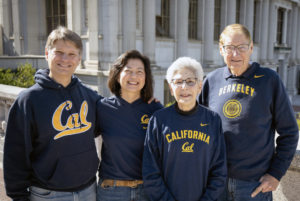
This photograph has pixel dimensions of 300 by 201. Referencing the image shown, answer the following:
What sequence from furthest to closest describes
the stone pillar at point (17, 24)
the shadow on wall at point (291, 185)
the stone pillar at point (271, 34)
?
the stone pillar at point (271, 34)
the stone pillar at point (17, 24)
the shadow on wall at point (291, 185)

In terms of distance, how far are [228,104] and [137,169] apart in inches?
42.7

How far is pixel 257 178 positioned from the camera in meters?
2.71

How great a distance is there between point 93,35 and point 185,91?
1199 centimetres

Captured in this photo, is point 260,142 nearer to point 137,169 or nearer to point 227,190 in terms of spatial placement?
point 227,190

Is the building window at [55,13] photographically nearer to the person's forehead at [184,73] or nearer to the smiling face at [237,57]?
the smiling face at [237,57]

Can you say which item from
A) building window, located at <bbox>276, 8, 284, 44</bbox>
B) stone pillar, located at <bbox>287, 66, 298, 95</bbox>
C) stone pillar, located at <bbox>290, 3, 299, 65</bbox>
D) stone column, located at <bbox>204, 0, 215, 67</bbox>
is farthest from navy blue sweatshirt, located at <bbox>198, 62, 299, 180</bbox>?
stone pillar, located at <bbox>290, 3, 299, 65</bbox>

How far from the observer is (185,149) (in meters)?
2.44

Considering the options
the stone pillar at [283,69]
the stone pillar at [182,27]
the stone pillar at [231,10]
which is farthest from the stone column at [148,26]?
the stone pillar at [283,69]

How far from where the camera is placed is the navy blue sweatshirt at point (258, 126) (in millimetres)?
2633

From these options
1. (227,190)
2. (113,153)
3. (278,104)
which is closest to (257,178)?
(227,190)

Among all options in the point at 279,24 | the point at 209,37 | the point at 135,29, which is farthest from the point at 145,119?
the point at 279,24

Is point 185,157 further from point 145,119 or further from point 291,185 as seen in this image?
point 291,185

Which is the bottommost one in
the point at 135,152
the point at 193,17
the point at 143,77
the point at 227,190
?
the point at 227,190

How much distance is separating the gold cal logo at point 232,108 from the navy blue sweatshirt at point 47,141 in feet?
4.35
